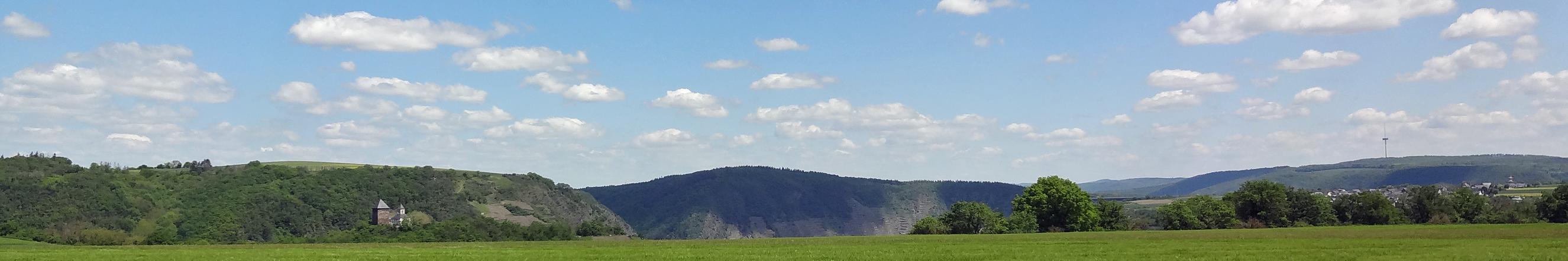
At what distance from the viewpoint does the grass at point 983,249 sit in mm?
47281

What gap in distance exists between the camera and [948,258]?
46125 mm

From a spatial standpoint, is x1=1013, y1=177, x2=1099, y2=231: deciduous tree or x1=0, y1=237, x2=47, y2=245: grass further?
x1=1013, y1=177, x2=1099, y2=231: deciduous tree

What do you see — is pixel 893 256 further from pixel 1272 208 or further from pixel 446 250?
pixel 1272 208

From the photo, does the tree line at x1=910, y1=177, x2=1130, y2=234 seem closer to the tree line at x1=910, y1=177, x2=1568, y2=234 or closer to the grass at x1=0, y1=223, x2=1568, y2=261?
the tree line at x1=910, y1=177, x2=1568, y2=234

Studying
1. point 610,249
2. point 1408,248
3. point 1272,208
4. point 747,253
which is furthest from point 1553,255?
point 1272,208

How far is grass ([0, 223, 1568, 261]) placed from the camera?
155ft

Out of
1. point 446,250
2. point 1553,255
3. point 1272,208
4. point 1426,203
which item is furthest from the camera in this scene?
point 1426,203

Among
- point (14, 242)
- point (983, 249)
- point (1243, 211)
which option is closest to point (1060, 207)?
point (1243, 211)

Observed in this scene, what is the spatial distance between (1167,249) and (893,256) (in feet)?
42.1

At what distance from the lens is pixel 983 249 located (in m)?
54.4

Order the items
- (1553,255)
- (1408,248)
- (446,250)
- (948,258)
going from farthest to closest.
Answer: (446,250)
(1408,248)
(948,258)
(1553,255)

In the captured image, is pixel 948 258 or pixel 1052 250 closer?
pixel 948 258

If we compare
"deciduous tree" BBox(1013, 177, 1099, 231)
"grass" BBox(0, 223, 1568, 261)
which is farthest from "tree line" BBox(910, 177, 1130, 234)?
"grass" BBox(0, 223, 1568, 261)

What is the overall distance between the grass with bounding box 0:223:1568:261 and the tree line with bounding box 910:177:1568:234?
3004 cm
